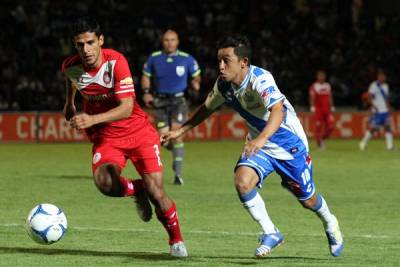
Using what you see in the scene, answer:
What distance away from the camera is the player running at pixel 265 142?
8.43 meters

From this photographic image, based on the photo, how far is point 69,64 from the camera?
357 inches

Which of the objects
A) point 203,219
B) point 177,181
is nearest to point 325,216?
point 203,219

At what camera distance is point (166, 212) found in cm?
888

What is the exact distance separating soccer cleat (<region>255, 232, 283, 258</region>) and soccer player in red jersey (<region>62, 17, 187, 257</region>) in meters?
0.70

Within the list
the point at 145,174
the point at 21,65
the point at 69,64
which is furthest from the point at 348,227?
the point at 21,65

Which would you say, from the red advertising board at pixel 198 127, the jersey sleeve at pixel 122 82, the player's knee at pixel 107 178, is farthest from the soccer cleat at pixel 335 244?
the red advertising board at pixel 198 127

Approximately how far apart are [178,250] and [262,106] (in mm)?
1389

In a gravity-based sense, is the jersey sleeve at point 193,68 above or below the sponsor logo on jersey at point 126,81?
below

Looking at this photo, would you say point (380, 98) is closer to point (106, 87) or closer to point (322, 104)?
point (322, 104)

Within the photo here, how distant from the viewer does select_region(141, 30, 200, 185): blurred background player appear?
16.4 metres

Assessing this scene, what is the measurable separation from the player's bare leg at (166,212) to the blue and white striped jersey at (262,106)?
798 millimetres

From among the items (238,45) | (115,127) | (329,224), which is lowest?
(329,224)

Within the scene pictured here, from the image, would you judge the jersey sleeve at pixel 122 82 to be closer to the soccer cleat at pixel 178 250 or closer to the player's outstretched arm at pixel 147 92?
the soccer cleat at pixel 178 250

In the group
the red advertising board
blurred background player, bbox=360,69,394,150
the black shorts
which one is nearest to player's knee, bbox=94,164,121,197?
the black shorts
